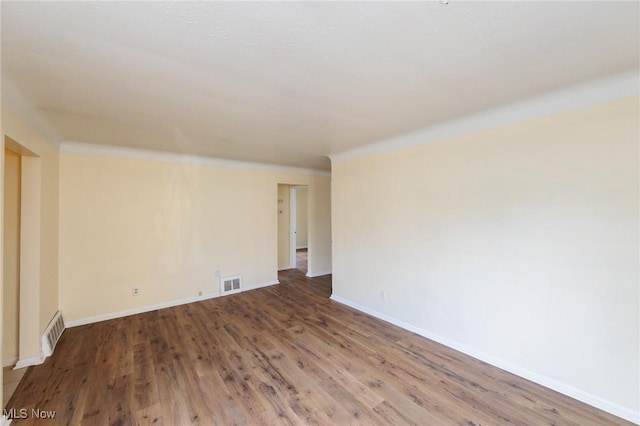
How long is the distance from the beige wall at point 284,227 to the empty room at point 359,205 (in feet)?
8.89

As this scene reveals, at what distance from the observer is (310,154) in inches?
163

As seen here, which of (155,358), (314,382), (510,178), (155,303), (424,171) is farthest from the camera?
(155,303)

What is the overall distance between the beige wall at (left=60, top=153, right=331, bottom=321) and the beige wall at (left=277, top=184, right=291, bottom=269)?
134 cm

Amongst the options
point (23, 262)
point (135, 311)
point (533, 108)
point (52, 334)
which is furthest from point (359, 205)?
point (52, 334)

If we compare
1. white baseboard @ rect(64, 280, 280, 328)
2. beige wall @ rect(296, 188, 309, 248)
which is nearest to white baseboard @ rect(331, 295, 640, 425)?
white baseboard @ rect(64, 280, 280, 328)

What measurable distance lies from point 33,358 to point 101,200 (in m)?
1.88

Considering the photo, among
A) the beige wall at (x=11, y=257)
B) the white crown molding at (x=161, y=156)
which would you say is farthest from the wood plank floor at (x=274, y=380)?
the white crown molding at (x=161, y=156)

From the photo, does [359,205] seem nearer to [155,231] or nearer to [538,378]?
[538,378]

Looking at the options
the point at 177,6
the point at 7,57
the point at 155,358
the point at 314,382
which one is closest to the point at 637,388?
the point at 314,382

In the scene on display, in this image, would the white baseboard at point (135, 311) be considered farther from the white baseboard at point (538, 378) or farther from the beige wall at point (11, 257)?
the white baseboard at point (538, 378)

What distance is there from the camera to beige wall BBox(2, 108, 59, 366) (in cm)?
226

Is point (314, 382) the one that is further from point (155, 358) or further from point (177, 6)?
point (177, 6)

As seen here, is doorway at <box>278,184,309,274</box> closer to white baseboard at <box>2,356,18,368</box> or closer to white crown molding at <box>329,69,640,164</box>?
white crown molding at <box>329,69,640,164</box>

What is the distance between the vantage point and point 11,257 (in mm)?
2439
